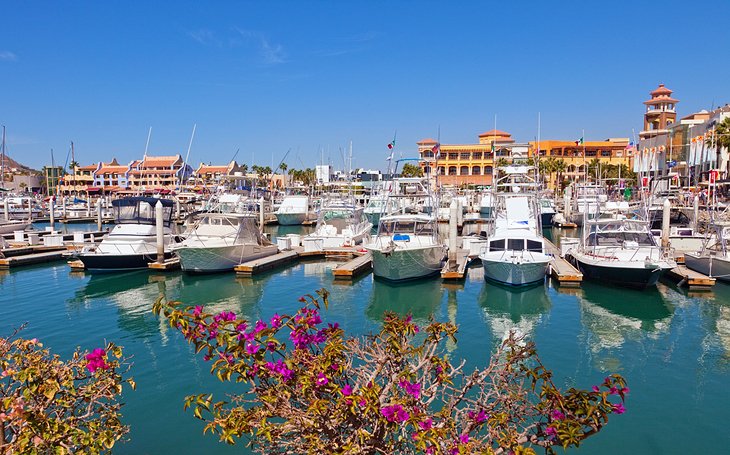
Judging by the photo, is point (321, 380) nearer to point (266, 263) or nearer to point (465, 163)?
point (266, 263)

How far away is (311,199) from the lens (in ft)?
237

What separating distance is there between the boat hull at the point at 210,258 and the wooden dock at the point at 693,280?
2408cm

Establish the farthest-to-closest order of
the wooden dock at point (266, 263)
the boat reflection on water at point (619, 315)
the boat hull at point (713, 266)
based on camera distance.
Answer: the wooden dock at point (266, 263), the boat hull at point (713, 266), the boat reflection on water at point (619, 315)

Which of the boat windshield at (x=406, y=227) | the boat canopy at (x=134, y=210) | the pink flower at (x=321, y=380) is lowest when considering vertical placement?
the pink flower at (x=321, y=380)

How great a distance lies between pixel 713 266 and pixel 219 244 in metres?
26.5

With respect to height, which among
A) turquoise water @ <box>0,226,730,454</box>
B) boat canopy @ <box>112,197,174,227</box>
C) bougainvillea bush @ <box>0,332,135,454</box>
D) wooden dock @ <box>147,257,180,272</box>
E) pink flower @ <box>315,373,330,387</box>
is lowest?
turquoise water @ <box>0,226,730,454</box>

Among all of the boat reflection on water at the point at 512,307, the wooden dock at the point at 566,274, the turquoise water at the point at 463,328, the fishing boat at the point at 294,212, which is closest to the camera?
the turquoise water at the point at 463,328

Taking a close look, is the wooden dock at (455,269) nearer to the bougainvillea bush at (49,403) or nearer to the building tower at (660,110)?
the bougainvillea bush at (49,403)

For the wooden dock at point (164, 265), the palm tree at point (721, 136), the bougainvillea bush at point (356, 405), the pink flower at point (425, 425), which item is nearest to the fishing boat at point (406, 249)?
the wooden dock at point (164, 265)

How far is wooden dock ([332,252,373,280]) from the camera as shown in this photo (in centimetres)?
2942

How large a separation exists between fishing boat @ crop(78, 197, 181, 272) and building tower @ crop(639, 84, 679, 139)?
93.3 m

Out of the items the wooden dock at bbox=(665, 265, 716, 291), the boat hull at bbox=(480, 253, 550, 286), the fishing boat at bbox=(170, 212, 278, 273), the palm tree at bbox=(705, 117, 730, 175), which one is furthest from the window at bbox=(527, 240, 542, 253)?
the palm tree at bbox=(705, 117, 730, 175)

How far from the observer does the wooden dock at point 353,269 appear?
29422mm

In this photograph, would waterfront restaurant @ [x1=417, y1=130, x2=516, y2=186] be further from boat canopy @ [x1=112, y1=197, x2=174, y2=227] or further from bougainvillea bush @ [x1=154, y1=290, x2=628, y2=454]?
bougainvillea bush @ [x1=154, y1=290, x2=628, y2=454]
